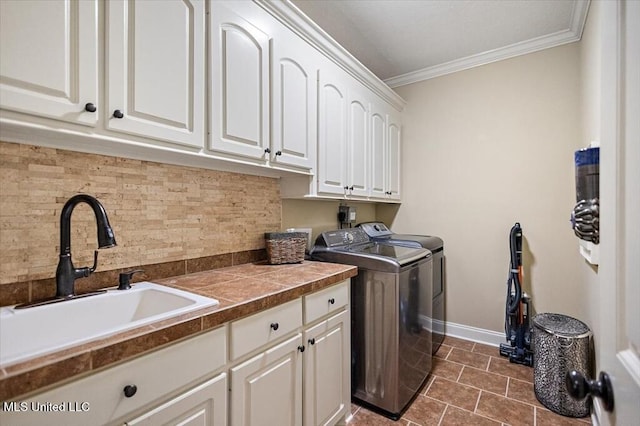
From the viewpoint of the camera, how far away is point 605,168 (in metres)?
0.62

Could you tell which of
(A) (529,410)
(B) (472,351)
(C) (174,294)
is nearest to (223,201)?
(C) (174,294)

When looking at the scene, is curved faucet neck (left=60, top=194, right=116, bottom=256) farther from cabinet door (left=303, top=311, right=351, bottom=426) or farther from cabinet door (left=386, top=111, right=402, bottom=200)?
cabinet door (left=386, top=111, right=402, bottom=200)

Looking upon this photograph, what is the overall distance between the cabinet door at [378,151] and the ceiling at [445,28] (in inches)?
20.6

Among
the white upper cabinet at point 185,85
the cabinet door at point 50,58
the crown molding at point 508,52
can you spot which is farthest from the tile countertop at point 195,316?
the crown molding at point 508,52

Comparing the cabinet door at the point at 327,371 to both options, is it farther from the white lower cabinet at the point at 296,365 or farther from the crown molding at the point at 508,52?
the crown molding at the point at 508,52

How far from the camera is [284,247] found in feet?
6.11

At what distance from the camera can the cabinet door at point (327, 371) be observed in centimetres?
147

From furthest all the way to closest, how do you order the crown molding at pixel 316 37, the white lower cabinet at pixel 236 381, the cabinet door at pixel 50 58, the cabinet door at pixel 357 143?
the cabinet door at pixel 357 143 → the crown molding at pixel 316 37 → the cabinet door at pixel 50 58 → the white lower cabinet at pixel 236 381

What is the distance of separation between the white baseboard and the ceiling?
92.1 inches

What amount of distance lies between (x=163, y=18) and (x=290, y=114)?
76 centimetres

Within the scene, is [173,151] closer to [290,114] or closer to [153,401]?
[290,114]

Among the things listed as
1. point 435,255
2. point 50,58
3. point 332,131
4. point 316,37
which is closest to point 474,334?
point 435,255

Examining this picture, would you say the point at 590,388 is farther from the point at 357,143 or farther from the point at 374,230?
the point at 374,230

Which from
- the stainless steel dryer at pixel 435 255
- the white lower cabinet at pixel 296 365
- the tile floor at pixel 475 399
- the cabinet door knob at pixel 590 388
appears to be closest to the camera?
the cabinet door knob at pixel 590 388
